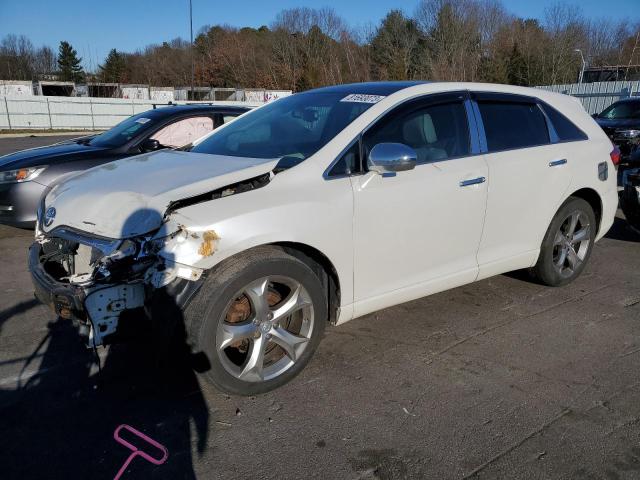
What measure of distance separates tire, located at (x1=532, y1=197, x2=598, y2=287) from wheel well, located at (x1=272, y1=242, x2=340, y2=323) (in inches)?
84.1

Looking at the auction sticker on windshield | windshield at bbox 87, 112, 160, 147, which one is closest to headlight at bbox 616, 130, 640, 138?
windshield at bbox 87, 112, 160, 147

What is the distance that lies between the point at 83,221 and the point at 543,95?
12.5 ft

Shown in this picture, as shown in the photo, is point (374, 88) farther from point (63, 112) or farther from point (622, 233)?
point (63, 112)

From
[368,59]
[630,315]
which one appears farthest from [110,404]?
[368,59]

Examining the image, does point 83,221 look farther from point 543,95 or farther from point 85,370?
point 543,95

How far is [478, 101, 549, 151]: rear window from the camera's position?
4.05m

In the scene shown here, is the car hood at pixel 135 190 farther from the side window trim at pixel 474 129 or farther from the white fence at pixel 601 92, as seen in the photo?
the white fence at pixel 601 92

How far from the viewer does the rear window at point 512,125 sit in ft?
13.3

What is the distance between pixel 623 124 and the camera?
41.9 feet

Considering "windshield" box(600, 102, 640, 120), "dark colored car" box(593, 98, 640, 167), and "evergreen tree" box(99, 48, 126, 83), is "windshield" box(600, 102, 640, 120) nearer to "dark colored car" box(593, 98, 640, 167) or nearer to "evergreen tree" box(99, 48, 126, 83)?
"dark colored car" box(593, 98, 640, 167)

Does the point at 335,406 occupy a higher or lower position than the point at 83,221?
lower

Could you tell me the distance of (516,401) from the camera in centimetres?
301

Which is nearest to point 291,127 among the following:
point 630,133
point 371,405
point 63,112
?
point 371,405

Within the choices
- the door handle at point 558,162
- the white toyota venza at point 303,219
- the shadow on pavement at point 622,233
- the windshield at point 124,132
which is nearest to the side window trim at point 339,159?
the white toyota venza at point 303,219
